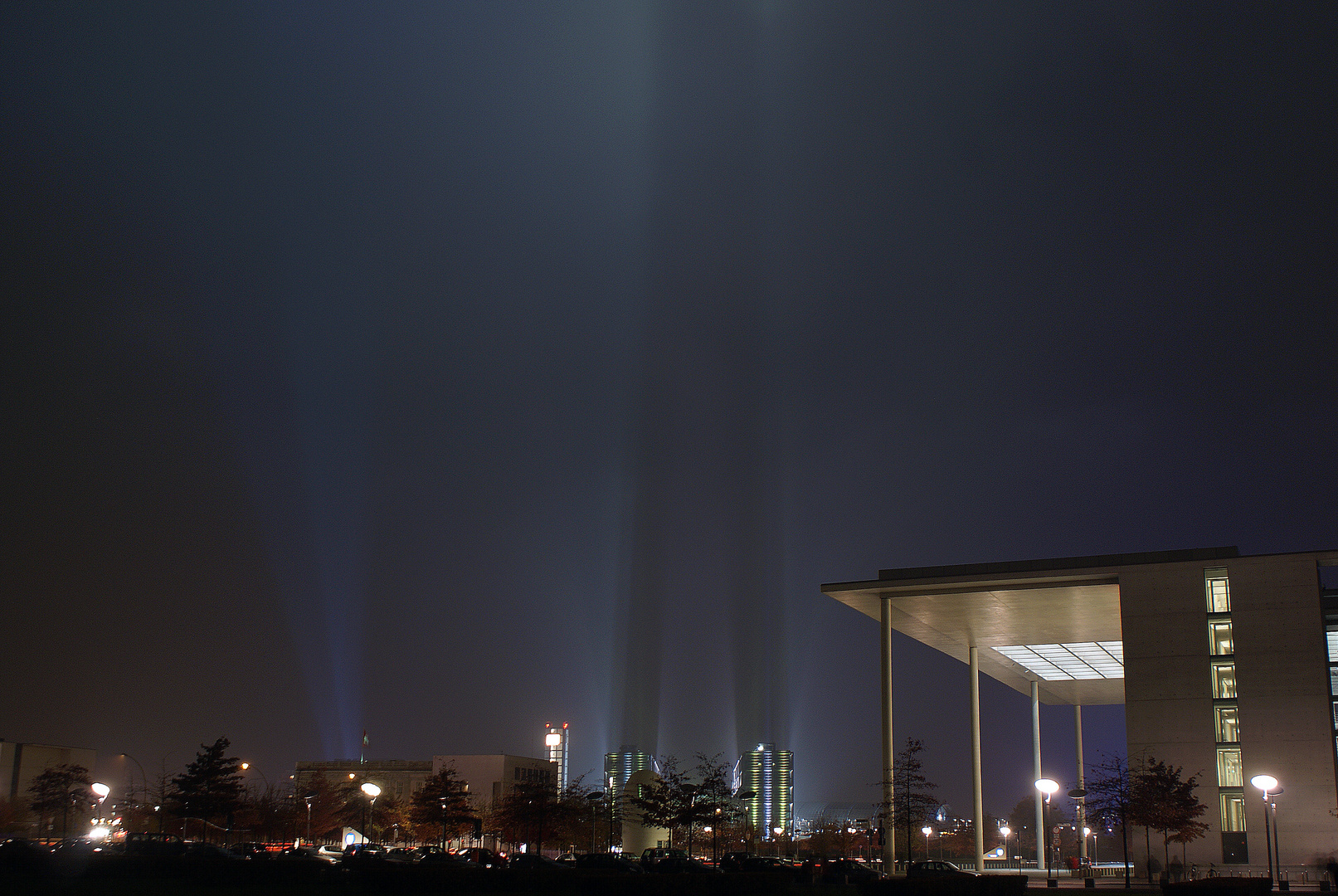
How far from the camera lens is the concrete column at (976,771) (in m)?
53.4

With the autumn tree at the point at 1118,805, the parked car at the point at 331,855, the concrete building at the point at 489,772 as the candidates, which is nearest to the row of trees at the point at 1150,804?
the autumn tree at the point at 1118,805

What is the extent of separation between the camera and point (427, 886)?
2692 centimetres

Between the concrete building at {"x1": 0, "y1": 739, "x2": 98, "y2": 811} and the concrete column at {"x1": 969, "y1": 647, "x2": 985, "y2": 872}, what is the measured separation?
8398cm

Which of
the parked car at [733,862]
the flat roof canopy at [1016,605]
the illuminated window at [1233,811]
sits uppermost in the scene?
the flat roof canopy at [1016,605]

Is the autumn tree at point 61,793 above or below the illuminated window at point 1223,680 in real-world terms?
below

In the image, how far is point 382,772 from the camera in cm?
13062

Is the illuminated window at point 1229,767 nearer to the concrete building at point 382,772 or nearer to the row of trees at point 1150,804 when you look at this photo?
the row of trees at point 1150,804

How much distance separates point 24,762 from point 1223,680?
103554 millimetres

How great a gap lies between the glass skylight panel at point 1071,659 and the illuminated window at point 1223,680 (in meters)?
16.3

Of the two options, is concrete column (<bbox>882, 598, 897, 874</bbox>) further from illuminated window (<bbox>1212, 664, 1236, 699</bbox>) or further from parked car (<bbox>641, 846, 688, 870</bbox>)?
illuminated window (<bbox>1212, 664, 1236, 699</bbox>)

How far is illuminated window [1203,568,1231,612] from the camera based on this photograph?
43.5 m

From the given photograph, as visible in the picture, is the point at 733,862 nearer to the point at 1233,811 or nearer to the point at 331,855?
the point at 1233,811

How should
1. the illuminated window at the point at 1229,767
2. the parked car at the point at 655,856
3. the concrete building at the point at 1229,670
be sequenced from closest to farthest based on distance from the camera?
the concrete building at the point at 1229,670, the illuminated window at the point at 1229,767, the parked car at the point at 655,856

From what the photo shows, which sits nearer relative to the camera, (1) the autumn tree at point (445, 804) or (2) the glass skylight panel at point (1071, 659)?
(2) the glass skylight panel at point (1071, 659)
